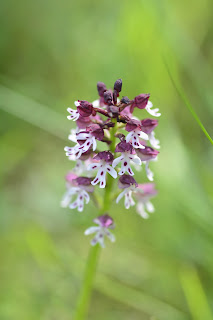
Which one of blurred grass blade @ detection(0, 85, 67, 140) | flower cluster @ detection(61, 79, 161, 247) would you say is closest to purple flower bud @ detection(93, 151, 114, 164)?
flower cluster @ detection(61, 79, 161, 247)

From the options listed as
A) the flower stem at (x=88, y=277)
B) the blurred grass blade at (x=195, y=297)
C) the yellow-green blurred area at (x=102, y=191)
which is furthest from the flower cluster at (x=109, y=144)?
the blurred grass blade at (x=195, y=297)

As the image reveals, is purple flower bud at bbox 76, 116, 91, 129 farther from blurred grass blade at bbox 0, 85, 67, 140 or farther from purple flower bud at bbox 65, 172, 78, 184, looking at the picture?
blurred grass blade at bbox 0, 85, 67, 140

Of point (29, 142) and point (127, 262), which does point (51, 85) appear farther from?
point (127, 262)

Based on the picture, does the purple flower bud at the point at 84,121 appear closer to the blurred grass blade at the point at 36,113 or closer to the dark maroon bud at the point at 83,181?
the dark maroon bud at the point at 83,181

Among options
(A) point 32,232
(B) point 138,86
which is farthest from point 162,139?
(A) point 32,232

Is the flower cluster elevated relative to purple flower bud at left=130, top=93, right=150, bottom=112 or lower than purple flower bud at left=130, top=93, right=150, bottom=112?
lower

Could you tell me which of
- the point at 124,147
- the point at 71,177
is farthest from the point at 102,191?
the point at 124,147

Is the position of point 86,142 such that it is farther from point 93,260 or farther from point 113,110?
point 93,260

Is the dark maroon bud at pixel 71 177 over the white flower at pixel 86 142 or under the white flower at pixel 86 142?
over
